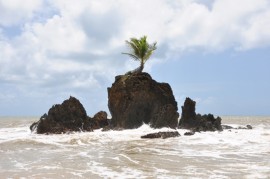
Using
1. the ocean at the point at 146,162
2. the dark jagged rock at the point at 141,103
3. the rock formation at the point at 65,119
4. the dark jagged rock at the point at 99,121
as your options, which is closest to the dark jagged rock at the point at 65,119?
the rock formation at the point at 65,119

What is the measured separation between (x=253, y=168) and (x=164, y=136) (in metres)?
12.8

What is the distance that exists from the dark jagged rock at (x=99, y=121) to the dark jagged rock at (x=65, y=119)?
1546 mm

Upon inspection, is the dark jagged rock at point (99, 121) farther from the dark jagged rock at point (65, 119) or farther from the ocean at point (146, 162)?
the ocean at point (146, 162)

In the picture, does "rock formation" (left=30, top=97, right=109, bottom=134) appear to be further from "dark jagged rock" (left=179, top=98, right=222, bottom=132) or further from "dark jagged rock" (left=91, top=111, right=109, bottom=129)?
"dark jagged rock" (left=179, top=98, right=222, bottom=132)

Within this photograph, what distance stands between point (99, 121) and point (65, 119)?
4778 millimetres

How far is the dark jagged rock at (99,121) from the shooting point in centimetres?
3833

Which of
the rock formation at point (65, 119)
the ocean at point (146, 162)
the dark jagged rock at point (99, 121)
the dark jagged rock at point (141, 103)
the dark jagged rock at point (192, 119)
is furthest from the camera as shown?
the dark jagged rock at point (99, 121)

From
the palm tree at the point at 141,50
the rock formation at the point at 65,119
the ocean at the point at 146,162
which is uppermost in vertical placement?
the palm tree at the point at 141,50

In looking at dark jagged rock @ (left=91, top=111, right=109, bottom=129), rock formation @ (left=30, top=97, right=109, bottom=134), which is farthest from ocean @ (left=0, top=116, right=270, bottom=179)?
dark jagged rock @ (left=91, top=111, right=109, bottom=129)

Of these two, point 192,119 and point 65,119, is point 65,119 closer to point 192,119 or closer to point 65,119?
point 65,119

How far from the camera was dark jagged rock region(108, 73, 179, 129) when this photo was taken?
109 feet

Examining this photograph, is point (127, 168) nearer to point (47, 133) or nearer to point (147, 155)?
point (147, 155)

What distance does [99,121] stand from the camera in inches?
1553

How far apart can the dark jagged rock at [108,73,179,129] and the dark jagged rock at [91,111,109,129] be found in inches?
135
